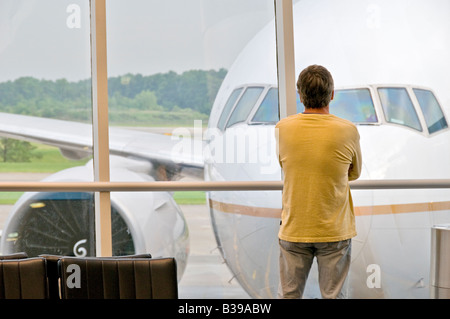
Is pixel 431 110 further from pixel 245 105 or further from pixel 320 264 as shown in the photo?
pixel 320 264

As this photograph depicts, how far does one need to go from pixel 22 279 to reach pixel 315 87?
3.79 ft

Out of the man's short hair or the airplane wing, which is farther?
the airplane wing

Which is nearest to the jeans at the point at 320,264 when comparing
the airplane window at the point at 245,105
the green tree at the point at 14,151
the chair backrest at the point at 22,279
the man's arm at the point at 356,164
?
the man's arm at the point at 356,164

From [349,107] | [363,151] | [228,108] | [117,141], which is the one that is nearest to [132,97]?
[117,141]

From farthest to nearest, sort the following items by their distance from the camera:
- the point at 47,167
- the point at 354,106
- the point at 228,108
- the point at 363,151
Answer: the point at 47,167
the point at 228,108
the point at 354,106
the point at 363,151

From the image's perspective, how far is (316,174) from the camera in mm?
2172

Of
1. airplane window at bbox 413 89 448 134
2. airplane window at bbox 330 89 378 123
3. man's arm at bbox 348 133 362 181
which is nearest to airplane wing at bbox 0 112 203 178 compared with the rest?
airplane window at bbox 330 89 378 123

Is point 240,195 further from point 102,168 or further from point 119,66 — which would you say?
point 119,66

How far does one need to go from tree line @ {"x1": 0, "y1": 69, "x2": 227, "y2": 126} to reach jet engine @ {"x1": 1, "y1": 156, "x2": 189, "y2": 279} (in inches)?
12.9

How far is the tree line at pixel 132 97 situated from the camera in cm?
389

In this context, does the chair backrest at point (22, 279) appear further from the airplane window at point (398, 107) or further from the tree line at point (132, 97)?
the airplane window at point (398, 107)

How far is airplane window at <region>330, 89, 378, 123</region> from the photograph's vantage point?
3531mm

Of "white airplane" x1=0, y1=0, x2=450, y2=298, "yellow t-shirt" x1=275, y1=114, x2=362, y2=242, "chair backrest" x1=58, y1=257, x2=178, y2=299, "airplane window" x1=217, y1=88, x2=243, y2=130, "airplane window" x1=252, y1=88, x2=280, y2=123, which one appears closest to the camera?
"chair backrest" x1=58, y1=257, x2=178, y2=299

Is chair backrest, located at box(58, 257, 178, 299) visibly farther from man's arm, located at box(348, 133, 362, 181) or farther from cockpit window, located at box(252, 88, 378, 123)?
cockpit window, located at box(252, 88, 378, 123)
